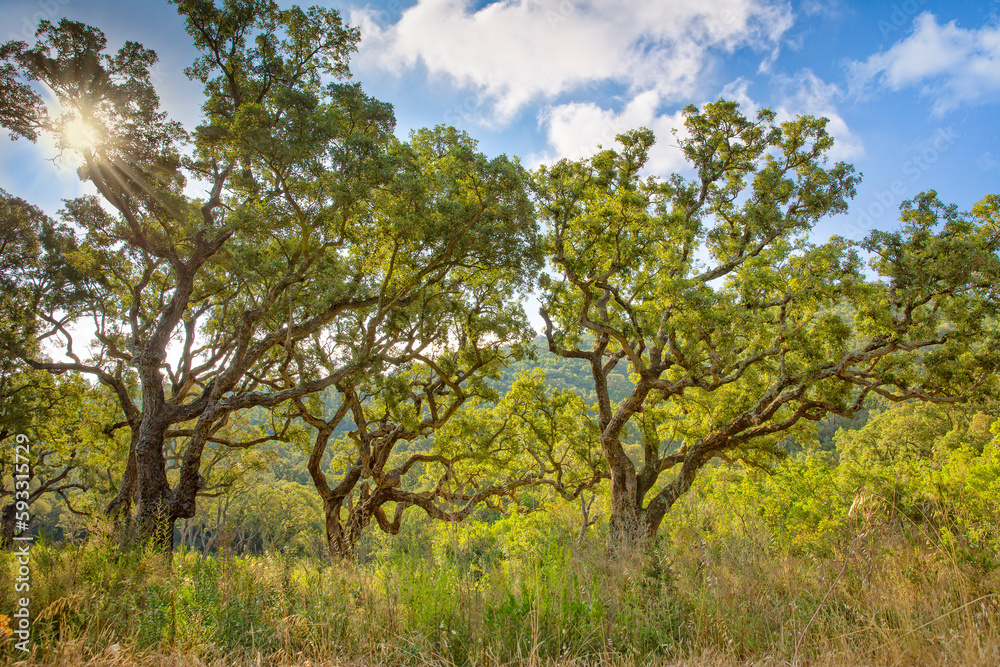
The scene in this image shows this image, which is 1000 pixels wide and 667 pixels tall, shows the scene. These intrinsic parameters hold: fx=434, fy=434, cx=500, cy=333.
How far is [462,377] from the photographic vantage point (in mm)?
11109

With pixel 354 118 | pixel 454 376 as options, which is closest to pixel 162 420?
pixel 454 376

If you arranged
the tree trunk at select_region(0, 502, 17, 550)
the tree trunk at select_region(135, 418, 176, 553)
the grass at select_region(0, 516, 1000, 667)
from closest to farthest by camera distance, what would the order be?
the grass at select_region(0, 516, 1000, 667)
the tree trunk at select_region(135, 418, 176, 553)
the tree trunk at select_region(0, 502, 17, 550)

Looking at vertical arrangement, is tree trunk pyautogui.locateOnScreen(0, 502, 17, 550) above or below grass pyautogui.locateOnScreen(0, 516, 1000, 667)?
below

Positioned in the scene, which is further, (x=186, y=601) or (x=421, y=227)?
(x=421, y=227)

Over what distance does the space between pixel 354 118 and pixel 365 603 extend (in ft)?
26.1

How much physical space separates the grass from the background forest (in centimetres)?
3

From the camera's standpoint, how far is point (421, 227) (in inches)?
316

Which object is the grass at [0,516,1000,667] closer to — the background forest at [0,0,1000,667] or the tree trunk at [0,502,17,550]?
the background forest at [0,0,1000,667]

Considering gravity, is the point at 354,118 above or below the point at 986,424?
above

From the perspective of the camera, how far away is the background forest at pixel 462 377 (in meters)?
3.14

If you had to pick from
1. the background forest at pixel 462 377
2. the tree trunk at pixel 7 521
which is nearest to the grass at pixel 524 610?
the background forest at pixel 462 377

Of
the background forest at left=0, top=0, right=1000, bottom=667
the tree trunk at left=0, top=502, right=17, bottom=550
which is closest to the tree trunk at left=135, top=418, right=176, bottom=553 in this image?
the background forest at left=0, top=0, right=1000, bottom=667

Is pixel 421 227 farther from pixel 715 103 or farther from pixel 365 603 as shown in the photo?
pixel 715 103

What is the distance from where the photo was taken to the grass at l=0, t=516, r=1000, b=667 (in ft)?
8.84
